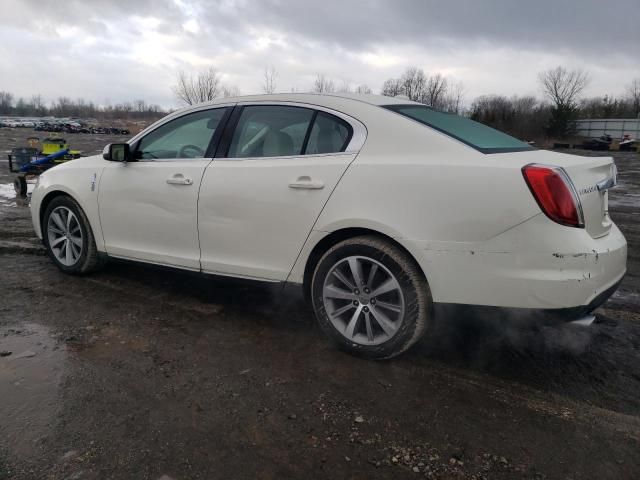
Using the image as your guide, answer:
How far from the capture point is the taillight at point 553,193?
2465 mm

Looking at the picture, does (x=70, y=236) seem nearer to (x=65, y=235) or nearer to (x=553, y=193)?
(x=65, y=235)

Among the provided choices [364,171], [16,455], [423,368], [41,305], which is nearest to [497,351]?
[423,368]

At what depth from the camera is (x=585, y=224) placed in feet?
8.45

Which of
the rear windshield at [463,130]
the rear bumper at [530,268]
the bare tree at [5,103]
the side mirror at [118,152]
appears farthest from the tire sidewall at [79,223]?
the bare tree at [5,103]

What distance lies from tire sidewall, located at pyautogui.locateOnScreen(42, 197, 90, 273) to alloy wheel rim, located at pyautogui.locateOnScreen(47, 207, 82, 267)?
0.09ft

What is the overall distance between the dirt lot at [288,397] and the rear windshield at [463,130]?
3.43 ft

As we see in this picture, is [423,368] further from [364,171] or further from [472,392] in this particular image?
[364,171]

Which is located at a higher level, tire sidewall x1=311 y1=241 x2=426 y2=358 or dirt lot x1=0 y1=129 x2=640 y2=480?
tire sidewall x1=311 y1=241 x2=426 y2=358

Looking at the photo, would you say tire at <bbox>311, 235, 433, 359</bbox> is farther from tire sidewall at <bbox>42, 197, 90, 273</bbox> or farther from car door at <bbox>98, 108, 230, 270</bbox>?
tire sidewall at <bbox>42, 197, 90, 273</bbox>

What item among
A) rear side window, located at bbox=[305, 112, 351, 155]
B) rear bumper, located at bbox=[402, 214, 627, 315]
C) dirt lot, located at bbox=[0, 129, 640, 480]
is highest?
rear side window, located at bbox=[305, 112, 351, 155]

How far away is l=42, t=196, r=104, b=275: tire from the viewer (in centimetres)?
438

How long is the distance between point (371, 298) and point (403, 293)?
22cm

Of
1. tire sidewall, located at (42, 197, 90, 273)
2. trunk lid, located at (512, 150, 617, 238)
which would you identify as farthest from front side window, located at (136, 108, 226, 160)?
trunk lid, located at (512, 150, 617, 238)

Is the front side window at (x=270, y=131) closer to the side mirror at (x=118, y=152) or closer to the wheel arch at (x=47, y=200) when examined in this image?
the side mirror at (x=118, y=152)
